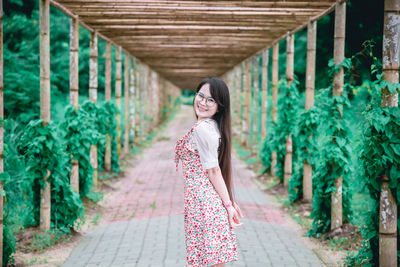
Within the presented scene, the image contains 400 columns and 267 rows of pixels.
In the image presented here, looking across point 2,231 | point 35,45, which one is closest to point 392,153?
point 2,231

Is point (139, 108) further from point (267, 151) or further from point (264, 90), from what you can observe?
point (267, 151)

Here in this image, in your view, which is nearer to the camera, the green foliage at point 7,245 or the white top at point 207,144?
the white top at point 207,144

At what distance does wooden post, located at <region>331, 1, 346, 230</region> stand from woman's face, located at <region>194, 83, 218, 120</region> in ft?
9.22

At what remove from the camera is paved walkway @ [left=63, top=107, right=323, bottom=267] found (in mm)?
4309

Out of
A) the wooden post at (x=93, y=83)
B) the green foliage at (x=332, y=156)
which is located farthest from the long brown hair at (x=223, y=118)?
the wooden post at (x=93, y=83)

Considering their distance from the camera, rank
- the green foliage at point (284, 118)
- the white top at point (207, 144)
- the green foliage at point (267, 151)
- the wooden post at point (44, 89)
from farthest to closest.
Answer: the green foliage at point (267, 151) < the green foliage at point (284, 118) < the wooden post at point (44, 89) < the white top at point (207, 144)

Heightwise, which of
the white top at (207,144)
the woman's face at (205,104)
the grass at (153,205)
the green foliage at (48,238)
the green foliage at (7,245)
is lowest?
the grass at (153,205)

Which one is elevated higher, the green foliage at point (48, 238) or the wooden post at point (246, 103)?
the wooden post at point (246, 103)

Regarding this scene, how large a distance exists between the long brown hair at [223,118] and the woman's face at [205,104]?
0.03 metres

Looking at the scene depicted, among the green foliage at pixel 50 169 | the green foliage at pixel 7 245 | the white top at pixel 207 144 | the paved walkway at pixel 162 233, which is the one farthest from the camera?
the green foliage at pixel 50 169

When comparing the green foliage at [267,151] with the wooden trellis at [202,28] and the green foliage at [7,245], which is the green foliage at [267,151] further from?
the green foliage at [7,245]

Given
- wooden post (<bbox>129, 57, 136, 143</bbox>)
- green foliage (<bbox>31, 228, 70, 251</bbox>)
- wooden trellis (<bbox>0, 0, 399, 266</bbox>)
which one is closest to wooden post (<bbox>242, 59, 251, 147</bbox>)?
wooden post (<bbox>129, 57, 136, 143</bbox>)

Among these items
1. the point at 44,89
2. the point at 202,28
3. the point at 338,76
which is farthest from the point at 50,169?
the point at 202,28

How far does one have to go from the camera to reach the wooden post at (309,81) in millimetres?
6703
